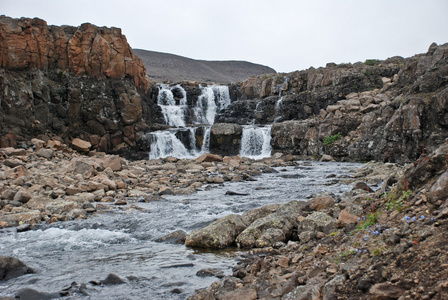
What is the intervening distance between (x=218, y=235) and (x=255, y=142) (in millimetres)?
20113

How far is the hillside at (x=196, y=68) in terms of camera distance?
86.4m

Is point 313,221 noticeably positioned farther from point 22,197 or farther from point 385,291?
point 22,197

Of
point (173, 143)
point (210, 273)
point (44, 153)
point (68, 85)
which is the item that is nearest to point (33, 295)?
point (210, 273)

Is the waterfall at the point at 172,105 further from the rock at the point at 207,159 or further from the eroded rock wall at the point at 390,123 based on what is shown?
the rock at the point at 207,159

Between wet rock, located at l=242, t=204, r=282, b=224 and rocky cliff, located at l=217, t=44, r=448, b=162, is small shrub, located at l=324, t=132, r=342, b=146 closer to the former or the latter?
rocky cliff, located at l=217, t=44, r=448, b=162

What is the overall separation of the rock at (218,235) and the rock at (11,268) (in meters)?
A: 2.52

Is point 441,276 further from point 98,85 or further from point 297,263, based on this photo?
point 98,85

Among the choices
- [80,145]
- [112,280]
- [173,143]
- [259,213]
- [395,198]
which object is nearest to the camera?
[395,198]

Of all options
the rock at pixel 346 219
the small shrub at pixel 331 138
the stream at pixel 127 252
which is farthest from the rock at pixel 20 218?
the small shrub at pixel 331 138

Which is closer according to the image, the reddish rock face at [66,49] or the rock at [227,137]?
the reddish rock face at [66,49]

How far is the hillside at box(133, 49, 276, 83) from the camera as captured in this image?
8638 cm

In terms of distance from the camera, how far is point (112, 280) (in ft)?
14.8

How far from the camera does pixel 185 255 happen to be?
18.1ft

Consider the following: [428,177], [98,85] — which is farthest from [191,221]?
[98,85]
